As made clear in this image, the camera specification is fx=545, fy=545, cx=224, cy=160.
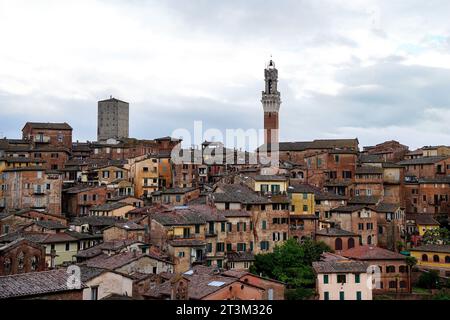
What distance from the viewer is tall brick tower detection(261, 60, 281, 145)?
293ft

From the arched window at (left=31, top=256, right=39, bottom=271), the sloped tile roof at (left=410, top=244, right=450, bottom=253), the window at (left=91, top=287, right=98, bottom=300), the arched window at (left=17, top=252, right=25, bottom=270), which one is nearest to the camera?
the window at (left=91, top=287, right=98, bottom=300)

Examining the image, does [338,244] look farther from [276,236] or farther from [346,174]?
[346,174]

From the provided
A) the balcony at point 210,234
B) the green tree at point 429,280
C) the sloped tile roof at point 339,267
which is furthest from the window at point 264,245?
the green tree at point 429,280

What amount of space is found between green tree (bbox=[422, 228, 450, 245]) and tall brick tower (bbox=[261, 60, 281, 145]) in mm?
37611

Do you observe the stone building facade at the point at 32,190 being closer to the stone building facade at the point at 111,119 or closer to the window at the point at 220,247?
the window at the point at 220,247

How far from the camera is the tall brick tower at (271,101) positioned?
89.3m

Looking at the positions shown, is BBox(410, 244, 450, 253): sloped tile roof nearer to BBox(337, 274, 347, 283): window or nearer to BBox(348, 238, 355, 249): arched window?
BBox(348, 238, 355, 249): arched window

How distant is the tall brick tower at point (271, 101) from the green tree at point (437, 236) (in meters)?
37.6

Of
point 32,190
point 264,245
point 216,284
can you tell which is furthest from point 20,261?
point 32,190

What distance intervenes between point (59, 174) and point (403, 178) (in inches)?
1504

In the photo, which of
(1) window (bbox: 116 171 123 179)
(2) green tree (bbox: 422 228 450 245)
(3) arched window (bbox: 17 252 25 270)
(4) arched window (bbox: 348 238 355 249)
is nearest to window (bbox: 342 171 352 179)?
(2) green tree (bbox: 422 228 450 245)

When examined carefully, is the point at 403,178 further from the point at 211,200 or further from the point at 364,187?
the point at 211,200

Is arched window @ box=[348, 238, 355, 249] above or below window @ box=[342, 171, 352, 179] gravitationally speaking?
below
